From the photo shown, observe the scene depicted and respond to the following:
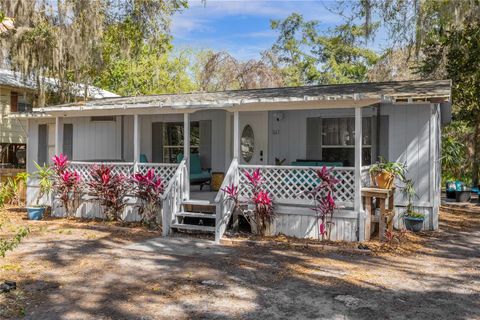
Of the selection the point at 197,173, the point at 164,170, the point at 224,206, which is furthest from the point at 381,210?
the point at 197,173

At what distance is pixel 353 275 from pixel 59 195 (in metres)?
7.70

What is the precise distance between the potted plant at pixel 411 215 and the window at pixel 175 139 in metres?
5.65

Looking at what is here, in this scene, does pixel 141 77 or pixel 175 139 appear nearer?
pixel 175 139

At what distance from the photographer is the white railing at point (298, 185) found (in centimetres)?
808

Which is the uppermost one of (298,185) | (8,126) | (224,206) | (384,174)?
(8,126)

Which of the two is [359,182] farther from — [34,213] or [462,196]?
[462,196]

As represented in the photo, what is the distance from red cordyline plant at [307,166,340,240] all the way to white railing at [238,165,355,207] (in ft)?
0.47

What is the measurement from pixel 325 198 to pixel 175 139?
5.82 metres

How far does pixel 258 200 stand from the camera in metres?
8.33

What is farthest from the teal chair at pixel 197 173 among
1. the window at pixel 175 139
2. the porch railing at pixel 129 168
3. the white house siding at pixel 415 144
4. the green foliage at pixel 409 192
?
the green foliage at pixel 409 192

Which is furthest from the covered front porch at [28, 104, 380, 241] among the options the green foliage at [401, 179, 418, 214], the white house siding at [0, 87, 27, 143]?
the white house siding at [0, 87, 27, 143]

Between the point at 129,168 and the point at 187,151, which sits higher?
the point at 187,151

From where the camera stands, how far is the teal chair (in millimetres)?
11453

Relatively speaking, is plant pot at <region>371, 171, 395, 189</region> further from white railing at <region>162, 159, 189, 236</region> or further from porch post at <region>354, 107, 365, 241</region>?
white railing at <region>162, 159, 189, 236</region>
